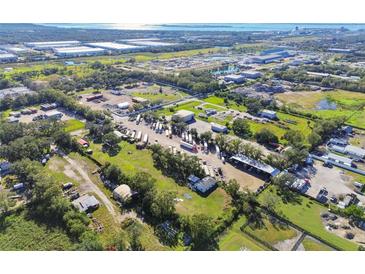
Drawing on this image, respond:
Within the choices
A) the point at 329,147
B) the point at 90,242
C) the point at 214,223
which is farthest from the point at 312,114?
the point at 90,242

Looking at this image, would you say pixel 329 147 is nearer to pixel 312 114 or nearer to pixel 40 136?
pixel 312 114

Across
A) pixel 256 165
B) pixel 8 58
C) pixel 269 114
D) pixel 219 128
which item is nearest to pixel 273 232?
pixel 256 165

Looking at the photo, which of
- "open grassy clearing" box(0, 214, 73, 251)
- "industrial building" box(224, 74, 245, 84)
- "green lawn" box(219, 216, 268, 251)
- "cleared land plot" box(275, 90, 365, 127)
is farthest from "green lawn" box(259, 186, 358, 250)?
"industrial building" box(224, 74, 245, 84)

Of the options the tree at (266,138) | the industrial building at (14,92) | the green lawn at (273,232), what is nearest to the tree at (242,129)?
the tree at (266,138)

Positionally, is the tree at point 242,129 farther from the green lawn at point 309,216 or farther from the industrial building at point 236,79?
the industrial building at point 236,79

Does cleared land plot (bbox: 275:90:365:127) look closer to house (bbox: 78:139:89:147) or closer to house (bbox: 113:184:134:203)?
house (bbox: 113:184:134:203)
